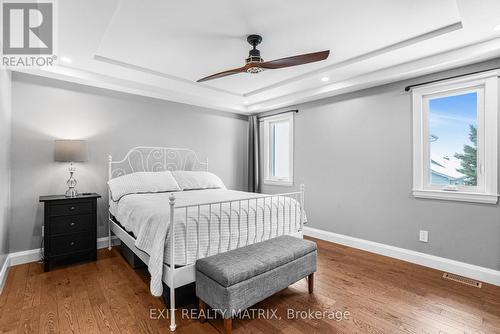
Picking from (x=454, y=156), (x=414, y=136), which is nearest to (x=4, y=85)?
(x=414, y=136)

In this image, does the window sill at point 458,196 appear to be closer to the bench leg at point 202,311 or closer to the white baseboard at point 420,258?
the white baseboard at point 420,258

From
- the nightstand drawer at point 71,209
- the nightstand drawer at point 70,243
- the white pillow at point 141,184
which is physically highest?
the white pillow at point 141,184

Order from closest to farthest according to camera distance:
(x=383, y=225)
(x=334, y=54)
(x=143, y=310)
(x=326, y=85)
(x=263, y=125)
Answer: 1. (x=143, y=310)
2. (x=334, y=54)
3. (x=383, y=225)
4. (x=326, y=85)
5. (x=263, y=125)

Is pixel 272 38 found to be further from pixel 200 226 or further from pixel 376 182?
pixel 376 182

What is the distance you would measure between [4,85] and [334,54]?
3.52 m

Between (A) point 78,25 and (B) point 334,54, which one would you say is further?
(B) point 334,54

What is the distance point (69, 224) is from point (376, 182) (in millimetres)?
3935

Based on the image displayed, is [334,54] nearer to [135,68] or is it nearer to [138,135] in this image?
[135,68]

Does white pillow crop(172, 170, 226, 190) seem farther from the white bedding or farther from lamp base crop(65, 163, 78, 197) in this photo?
lamp base crop(65, 163, 78, 197)

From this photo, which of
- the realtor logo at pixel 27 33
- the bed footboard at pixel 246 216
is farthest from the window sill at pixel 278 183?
the realtor logo at pixel 27 33

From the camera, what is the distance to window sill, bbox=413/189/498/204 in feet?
8.59

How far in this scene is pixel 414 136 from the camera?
3127 millimetres

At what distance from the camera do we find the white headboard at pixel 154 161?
12.4 ft

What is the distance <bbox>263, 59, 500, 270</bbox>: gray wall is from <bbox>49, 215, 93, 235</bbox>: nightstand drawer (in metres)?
3.26
